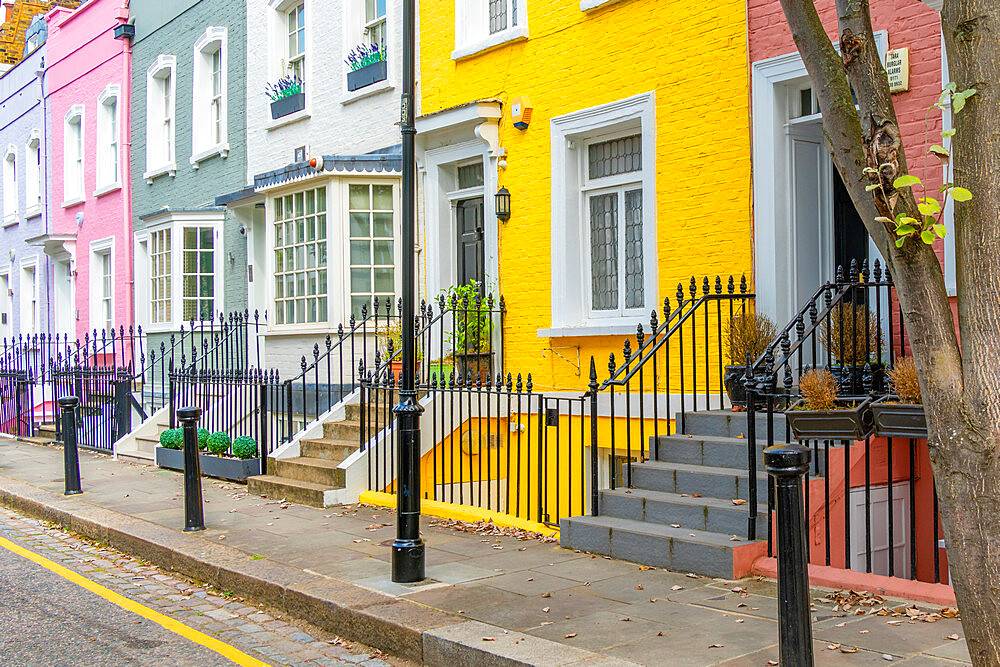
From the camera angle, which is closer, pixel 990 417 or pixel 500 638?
pixel 990 417

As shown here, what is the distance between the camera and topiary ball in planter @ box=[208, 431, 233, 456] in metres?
12.8

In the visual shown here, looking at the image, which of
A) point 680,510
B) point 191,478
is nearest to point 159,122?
point 191,478

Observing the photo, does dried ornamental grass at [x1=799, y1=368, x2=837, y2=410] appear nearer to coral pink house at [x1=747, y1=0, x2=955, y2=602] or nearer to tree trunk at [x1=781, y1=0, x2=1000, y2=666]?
coral pink house at [x1=747, y1=0, x2=955, y2=602]

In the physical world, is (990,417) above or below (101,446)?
above

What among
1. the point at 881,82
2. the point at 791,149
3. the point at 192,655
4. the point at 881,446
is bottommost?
the point at 192,655

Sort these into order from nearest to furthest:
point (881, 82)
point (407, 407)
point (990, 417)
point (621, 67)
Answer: point (990, 417) < point (881, 82) < point (407, 407) < point (621, 67)

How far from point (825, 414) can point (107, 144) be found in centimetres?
1910

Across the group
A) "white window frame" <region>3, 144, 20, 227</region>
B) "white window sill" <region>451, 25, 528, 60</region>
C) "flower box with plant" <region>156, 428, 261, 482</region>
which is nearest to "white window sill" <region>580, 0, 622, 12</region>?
"white window sill" <region>451, 25, 528, 60</region>

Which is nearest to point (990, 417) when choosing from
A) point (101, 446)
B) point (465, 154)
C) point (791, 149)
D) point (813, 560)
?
point (813, 560)

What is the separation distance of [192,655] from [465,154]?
7919 mm

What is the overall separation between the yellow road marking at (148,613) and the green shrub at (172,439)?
4.67 meters

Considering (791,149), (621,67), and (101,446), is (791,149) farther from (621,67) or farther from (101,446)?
(101,446)

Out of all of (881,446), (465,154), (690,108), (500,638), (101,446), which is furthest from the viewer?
(101,446)

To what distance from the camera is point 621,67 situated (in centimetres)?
1055
